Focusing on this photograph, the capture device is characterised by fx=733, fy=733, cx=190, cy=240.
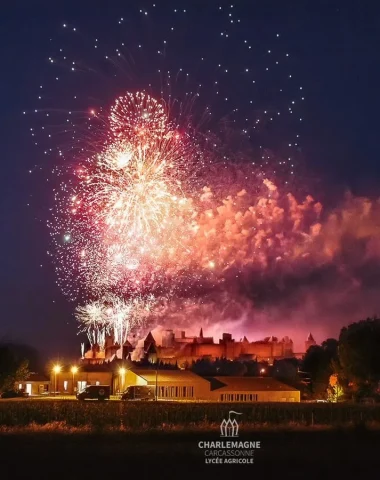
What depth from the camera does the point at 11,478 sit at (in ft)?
77.4

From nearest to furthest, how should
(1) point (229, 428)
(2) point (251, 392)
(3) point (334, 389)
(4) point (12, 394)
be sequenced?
(1) point (229, 428), (2) point (251, 392), (4) point (12, 394), (3) point (334, 389)

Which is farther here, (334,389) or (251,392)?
(334,389)

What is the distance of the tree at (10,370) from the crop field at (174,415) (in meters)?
34.0

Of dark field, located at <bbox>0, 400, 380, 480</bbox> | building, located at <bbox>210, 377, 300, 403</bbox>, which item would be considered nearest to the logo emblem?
dark field, located at <bbox>0, 400, 380, 480</bbox>

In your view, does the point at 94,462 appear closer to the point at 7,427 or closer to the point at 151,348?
the point at 7,427

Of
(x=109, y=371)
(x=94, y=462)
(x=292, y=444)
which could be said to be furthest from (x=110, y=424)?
(x=109, y=371)

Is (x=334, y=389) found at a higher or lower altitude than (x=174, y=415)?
higher

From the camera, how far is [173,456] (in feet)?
97.2

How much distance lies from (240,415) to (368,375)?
36.5m

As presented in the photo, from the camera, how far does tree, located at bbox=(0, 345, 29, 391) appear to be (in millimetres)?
83688

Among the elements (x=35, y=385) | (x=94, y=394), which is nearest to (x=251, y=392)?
(x=94, y=394)

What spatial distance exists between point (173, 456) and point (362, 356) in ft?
185

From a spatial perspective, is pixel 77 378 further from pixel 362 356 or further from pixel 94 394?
pixel 362 356

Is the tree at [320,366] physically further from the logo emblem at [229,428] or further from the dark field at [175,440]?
the logo emblem at [229,428]
